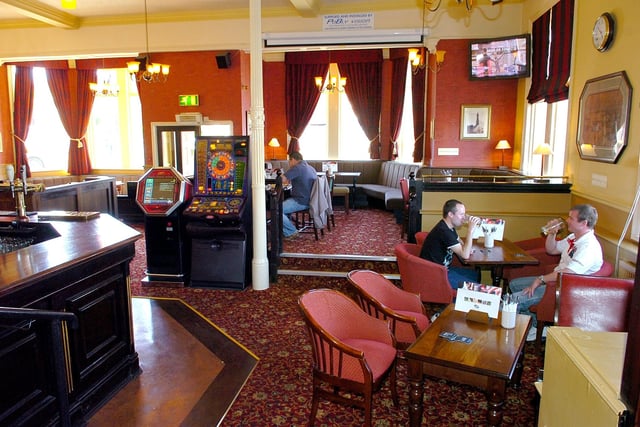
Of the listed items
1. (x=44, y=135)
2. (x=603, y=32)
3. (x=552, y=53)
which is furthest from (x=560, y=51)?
(x=44, y=135)

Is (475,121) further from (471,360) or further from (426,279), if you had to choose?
(471,360)

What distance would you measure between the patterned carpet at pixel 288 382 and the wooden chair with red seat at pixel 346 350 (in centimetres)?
21

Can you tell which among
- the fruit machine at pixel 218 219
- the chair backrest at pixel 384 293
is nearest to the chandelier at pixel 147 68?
the fruit machine at pixel 218 219

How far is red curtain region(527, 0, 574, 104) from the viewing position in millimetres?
5867

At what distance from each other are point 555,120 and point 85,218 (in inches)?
251

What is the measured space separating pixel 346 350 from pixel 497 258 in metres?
2.04

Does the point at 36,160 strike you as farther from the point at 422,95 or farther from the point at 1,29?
the point at 422,95

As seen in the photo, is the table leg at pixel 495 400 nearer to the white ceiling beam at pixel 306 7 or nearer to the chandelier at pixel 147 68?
the white ceiling beam at pixel 306 7

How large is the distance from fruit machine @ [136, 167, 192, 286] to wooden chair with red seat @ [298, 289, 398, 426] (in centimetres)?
324

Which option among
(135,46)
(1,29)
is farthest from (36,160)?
(135,46)

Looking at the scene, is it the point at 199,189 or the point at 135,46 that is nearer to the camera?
the point at 199,189

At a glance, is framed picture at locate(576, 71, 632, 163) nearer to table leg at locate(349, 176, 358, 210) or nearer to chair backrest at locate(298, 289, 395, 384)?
chair backrest at locate(298, 289, 395, 384)

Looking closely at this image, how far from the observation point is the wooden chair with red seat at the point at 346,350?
2609mm

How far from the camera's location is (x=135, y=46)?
29.7ft
